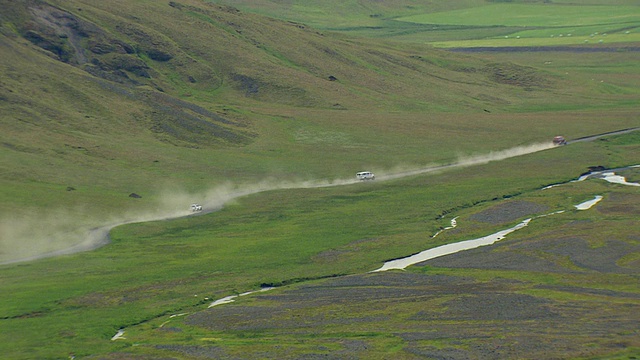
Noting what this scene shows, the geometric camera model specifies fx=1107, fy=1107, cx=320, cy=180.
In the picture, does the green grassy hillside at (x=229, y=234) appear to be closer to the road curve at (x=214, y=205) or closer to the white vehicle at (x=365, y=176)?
the road curve at (x=214, y=205)

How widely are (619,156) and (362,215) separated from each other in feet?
219

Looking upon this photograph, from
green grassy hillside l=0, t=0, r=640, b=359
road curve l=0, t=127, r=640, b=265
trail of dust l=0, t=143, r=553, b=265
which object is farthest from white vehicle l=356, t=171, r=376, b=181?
green grassy hillside l=0, t=0, r=640, b=359

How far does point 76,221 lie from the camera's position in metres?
141

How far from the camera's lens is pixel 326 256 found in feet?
394

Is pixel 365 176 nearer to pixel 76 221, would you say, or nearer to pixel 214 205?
pixel 214 205

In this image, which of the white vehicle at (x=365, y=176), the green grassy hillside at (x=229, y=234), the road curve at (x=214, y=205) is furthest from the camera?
the white vehicle at (x=365, y=176)

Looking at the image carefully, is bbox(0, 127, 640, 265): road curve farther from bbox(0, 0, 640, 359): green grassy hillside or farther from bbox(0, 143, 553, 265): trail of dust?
bbox(0, 0, 640, 359): green grassy hillside

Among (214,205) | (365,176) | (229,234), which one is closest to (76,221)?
(229,234)

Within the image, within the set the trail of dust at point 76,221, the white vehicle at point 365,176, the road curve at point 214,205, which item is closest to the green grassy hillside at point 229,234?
the trail of dust at point 76,221

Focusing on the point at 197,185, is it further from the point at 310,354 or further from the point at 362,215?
Result: the point at 310,354

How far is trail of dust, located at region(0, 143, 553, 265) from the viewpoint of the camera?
125 m

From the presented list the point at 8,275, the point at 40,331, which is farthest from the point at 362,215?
the point at 40,331

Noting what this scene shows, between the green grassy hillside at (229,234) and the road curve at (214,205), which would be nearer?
the green grassy hillside at (229,234)

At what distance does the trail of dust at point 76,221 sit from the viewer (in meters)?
125
